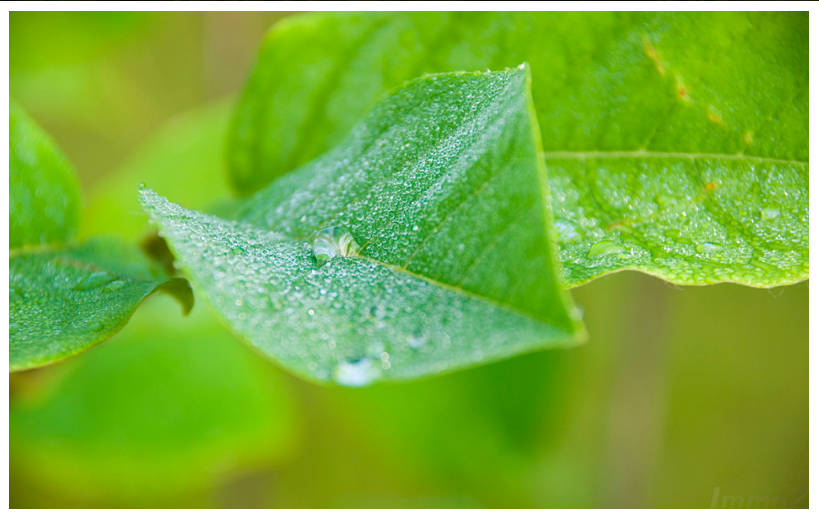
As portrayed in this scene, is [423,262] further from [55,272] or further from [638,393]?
[638,393]

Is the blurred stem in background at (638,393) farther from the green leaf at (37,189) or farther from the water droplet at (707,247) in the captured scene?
the green leaf at (37,189)

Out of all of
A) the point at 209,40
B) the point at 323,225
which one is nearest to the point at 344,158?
the point at 323,225

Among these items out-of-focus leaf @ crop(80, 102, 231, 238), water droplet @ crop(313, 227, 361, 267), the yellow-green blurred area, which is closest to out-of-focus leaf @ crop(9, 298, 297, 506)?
the yellow-green blurred area

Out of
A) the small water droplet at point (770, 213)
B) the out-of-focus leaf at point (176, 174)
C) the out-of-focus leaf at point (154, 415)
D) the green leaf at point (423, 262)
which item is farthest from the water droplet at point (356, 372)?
the out-of-focus leaf at point (154, 415)

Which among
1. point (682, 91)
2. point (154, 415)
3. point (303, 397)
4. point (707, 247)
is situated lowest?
point (303, 397)

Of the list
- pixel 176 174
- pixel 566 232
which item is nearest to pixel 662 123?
pixel 566 232

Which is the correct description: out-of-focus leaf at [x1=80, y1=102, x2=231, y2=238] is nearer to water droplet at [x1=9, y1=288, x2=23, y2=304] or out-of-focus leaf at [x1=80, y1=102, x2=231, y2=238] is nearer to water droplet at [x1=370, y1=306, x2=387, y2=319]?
water droplet at [x1=9, y1=288, x2=23, y2=304]

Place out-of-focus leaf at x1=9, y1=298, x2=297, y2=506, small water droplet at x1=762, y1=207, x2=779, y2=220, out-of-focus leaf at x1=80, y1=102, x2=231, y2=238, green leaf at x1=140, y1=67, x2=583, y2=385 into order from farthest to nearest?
out-of-focus leaf at x1=9, y1=298, x2=297, y2=506
out-of-focus leaf at x1=80, y1=102, x2=231, y2=238
small water droplet at x1=762, y1=207, x2=779, y2=220
green leaf at x1=140, y1=67, x2=583, y2=385
